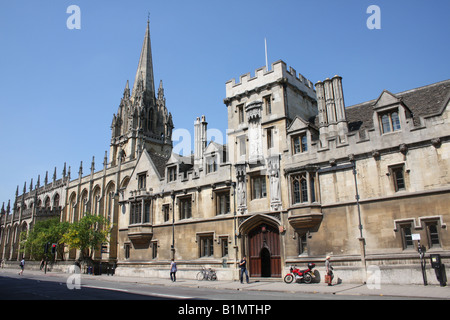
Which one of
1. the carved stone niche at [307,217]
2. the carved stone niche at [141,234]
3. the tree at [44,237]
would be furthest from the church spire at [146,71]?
the carved stone niche at [307,217]

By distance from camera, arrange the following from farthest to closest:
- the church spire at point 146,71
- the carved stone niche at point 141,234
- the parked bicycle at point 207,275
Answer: the church spire at point 146,71 → the carved stone niche at point 141,234 → the parked bicycle at point 207,275

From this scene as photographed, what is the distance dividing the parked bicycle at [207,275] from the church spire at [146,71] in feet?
201

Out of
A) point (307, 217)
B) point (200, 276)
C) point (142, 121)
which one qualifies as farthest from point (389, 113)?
point (142, 121)

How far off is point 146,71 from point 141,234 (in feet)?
197

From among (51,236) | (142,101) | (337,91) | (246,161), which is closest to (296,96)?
(337,91)

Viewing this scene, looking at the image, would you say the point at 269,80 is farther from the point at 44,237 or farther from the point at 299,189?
the point at 44,237

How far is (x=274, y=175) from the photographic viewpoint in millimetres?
24188

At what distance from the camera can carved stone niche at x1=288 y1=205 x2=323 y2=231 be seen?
846 inches

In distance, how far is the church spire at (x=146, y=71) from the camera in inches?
3206

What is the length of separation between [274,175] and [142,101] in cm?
5848

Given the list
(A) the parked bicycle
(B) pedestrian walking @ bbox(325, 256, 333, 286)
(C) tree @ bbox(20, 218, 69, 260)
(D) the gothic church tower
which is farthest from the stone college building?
(D) the gothic church tower

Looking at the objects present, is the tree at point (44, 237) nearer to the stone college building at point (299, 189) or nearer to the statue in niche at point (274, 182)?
the stone college building at point (299, 189)

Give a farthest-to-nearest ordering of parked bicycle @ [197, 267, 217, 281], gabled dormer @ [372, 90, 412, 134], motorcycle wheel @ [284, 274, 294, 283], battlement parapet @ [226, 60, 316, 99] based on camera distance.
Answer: battlement parapet @ [226, 60, 316, 99] < parked bicycle @ [197, 267, 217, 281] < motorcycle wheel @ [284, 274, 294, 283] < gabled dormer @ [372, 90, 412, 134]

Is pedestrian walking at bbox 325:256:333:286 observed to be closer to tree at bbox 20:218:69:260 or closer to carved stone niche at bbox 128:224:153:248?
carved stone niche at bbox 128:224:153:248
